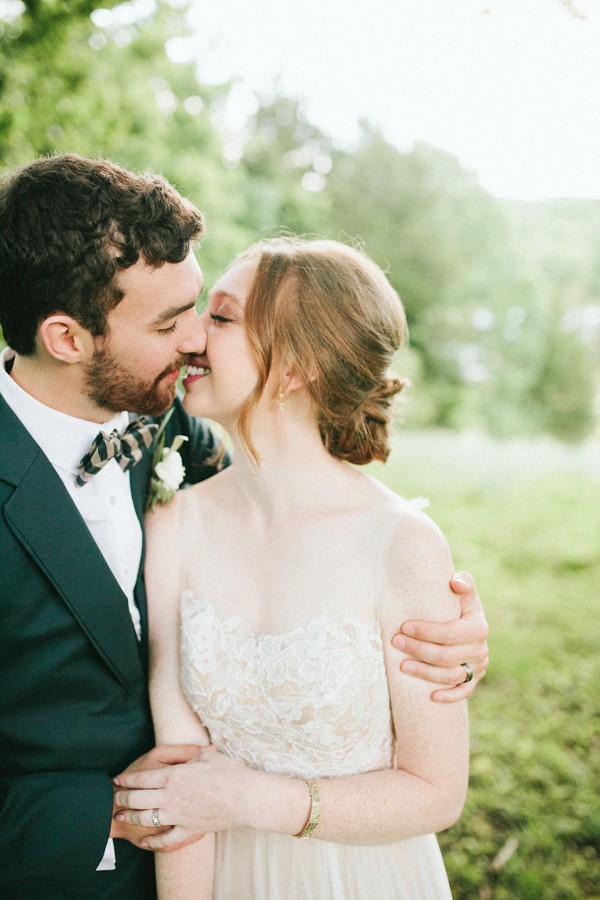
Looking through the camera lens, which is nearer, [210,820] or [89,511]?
[210,820]

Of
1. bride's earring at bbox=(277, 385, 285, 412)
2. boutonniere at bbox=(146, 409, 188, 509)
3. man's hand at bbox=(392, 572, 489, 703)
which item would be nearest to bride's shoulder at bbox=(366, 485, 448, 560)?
man's hand at bbox=(392, 572, 489, 703)

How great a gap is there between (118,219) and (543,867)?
340 centimetres

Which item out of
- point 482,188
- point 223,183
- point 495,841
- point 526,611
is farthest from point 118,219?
point 482,188

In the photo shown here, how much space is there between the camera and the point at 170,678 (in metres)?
2.20

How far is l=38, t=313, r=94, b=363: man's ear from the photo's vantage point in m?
2.16

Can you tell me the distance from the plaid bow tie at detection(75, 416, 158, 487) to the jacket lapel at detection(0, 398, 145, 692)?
15 centimetres

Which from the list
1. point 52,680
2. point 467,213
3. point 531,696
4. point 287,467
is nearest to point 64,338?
point 287,467

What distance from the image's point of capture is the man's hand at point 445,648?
6.23 ft

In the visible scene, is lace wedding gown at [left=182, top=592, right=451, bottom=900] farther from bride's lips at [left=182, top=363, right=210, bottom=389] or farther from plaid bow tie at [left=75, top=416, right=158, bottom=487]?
bride's lips at [left=182, top=363, right=210, bottom=389]

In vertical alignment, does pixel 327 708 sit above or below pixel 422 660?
below

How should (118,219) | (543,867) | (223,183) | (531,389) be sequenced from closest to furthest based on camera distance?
1. (118,219)
2. (543,867)
3. (223,183)
4. (531,389)

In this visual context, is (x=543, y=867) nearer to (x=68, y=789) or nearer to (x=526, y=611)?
(x=68, y=789)

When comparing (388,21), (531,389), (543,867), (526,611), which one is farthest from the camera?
(531,389)

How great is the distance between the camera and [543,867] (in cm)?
334
